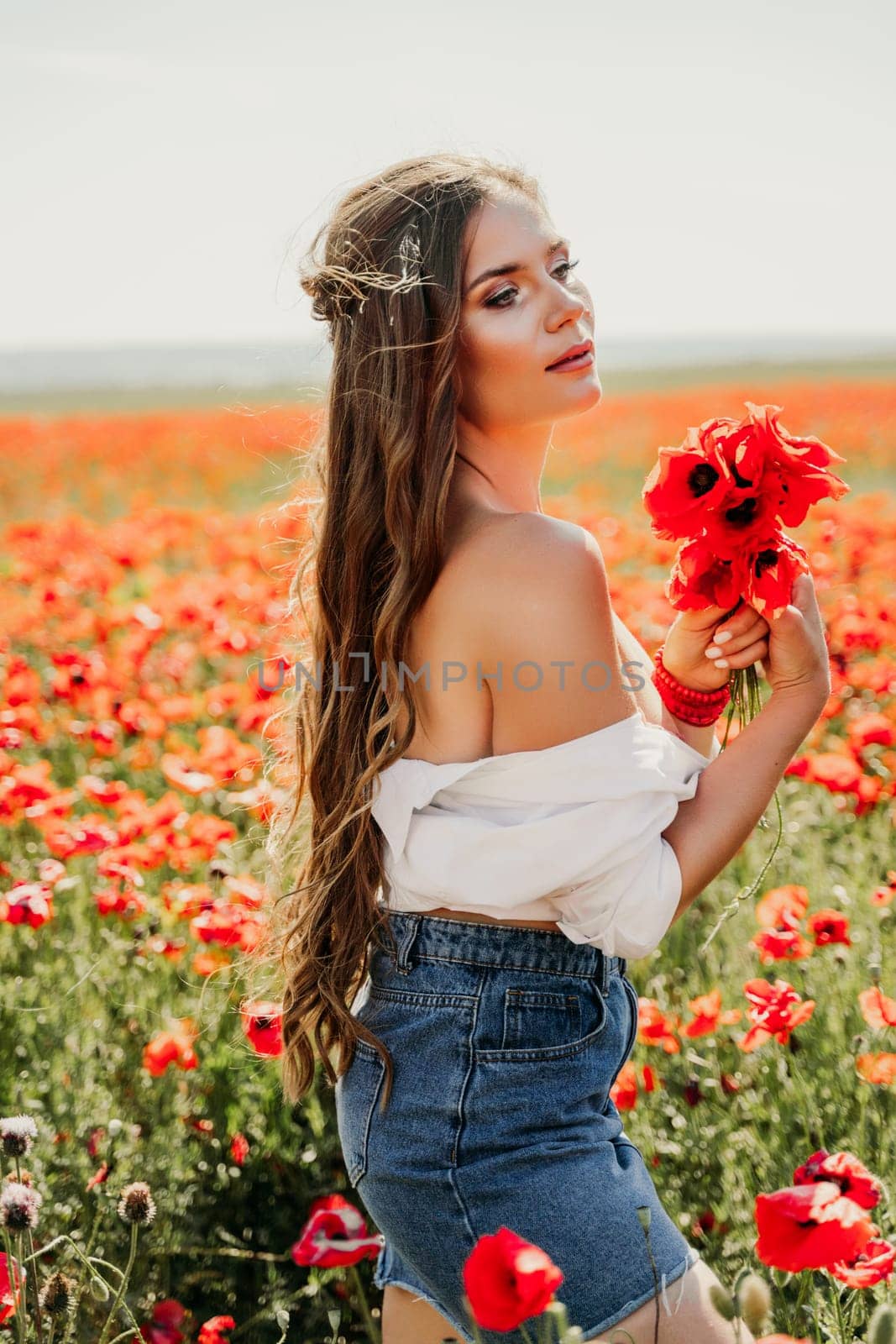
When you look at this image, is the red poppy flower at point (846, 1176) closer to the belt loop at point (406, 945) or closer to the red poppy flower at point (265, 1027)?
the belt loop at point (406, 945)

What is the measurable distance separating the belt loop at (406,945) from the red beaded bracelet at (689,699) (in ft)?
1.86

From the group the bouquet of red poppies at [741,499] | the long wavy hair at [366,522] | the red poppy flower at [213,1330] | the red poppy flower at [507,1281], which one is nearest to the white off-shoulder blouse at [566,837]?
the long wavy hair at [366,522]

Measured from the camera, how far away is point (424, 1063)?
72.2 inches

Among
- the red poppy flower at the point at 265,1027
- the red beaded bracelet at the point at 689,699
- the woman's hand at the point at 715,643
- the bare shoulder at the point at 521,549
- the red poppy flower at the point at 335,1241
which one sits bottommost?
the red poppy flower at the point at 335,1241

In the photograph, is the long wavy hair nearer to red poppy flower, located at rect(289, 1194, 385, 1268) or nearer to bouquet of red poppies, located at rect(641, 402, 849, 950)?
red poppy flower, located at rect(289, 1194, 385, 1268)

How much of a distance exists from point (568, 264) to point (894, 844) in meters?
2.18

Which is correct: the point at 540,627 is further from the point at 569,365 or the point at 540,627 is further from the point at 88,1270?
the point at 88,1270

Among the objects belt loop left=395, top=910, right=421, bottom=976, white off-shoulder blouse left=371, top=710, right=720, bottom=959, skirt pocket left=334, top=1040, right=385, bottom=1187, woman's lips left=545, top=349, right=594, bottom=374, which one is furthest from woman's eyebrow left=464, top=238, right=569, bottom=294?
skirt pocket left=334, top=1040, right=385, bottom=1187

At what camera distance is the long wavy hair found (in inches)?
77.4

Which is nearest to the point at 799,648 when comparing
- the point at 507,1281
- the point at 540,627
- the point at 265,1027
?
the point at 540,627

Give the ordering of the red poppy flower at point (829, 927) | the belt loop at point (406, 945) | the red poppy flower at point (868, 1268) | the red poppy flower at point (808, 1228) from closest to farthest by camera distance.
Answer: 1. the red poppy flower at point (808, 1228)
2. the red poppy flower at point (868, 1268)
3. the belt loop at point (406, 945)
4. the red poppy flower at point (829, 927)

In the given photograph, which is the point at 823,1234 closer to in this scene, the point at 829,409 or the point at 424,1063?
the point at 424,1063

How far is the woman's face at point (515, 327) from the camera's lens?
6.60ft

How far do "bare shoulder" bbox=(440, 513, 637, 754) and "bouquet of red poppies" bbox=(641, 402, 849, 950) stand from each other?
0.14 meters
